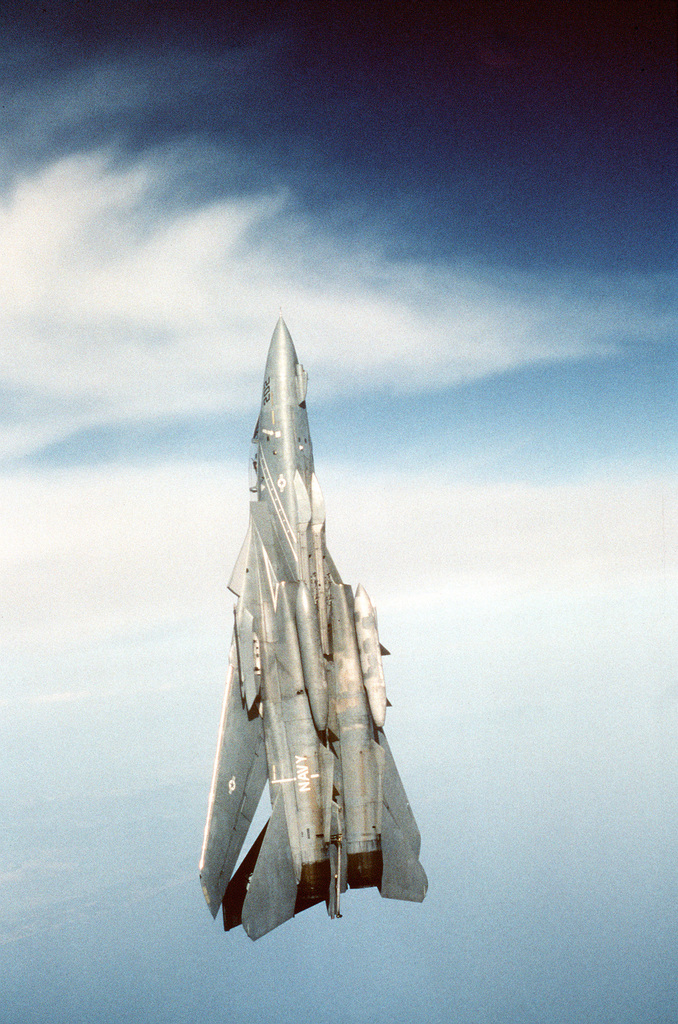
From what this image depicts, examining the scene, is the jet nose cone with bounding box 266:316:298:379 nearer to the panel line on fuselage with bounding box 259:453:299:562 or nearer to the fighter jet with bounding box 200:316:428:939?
the fighter jet with bounding box 200:316:428:939

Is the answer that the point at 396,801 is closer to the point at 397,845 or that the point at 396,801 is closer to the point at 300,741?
the point at 397,845

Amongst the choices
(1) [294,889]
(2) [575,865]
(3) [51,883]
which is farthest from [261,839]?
(3) [51,883]

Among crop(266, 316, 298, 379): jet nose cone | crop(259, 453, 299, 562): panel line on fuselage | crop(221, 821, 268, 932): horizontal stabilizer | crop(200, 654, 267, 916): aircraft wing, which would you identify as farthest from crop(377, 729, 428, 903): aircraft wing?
crop(266, 316, 298, 379): jet nose cone

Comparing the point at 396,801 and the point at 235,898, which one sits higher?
the point at 396,801

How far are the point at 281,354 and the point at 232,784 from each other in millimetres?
15791

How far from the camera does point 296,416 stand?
24.9 meters

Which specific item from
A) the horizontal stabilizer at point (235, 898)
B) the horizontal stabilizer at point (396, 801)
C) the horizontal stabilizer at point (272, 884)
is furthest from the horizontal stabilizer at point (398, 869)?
the horizontal stabilizer at point (235, 898)

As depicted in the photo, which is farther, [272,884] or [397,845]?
[397,845]

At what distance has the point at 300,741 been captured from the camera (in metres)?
22.6

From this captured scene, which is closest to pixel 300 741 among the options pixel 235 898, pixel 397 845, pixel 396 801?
pixel 396 801

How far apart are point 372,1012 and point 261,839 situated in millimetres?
32694

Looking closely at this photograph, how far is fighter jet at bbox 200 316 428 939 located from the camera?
22.1m

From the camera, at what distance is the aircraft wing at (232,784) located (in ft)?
75.5

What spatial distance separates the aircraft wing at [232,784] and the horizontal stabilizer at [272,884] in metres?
1.96
